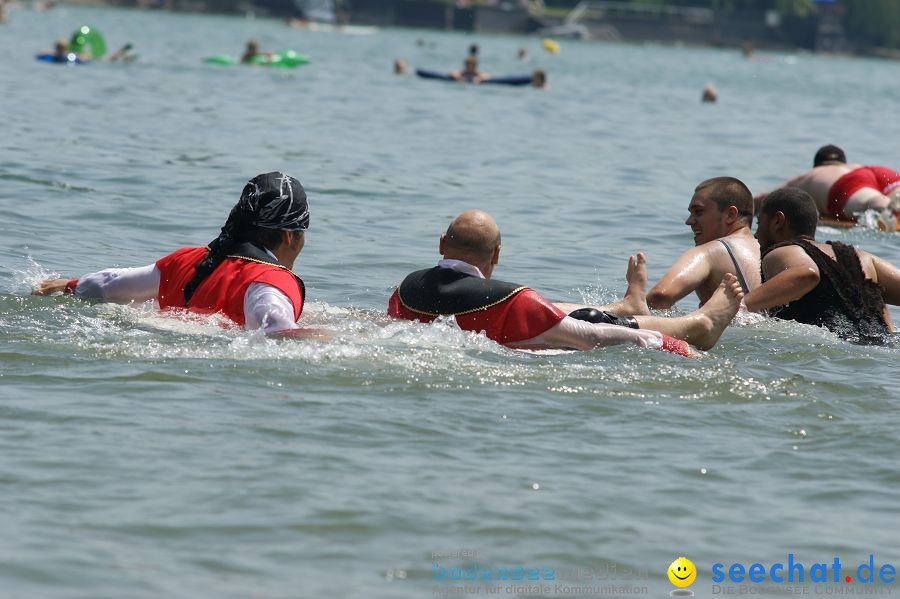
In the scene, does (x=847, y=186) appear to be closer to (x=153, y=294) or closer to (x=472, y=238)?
(x=472, y=238)

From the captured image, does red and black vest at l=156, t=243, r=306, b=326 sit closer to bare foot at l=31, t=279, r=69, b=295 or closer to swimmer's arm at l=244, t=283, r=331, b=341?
swimmer's arm at l=244, t=283, r=331, b=341

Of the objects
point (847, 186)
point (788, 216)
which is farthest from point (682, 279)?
point (847, 186)

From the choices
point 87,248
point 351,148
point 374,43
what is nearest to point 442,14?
point 374,43

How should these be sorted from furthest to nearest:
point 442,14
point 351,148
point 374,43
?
point 442,14 → point 374,43 → point 351,148

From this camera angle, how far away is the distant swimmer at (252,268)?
7215mm

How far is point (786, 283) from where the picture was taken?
28.7 feet

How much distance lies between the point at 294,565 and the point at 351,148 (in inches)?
673

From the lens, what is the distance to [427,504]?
5504 millimetres

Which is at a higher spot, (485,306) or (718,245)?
(718,245)

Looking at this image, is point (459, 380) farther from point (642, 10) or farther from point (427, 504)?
point (642, 10)

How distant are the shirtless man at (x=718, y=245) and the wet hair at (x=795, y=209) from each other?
17 cm

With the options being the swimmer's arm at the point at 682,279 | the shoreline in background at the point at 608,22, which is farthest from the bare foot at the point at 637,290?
the shoreline in background at the point at 608,22

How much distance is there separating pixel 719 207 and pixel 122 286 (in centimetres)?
392

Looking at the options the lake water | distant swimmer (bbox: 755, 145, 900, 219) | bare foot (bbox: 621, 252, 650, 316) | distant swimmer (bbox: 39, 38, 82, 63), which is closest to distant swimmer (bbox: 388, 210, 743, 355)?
the lake water
